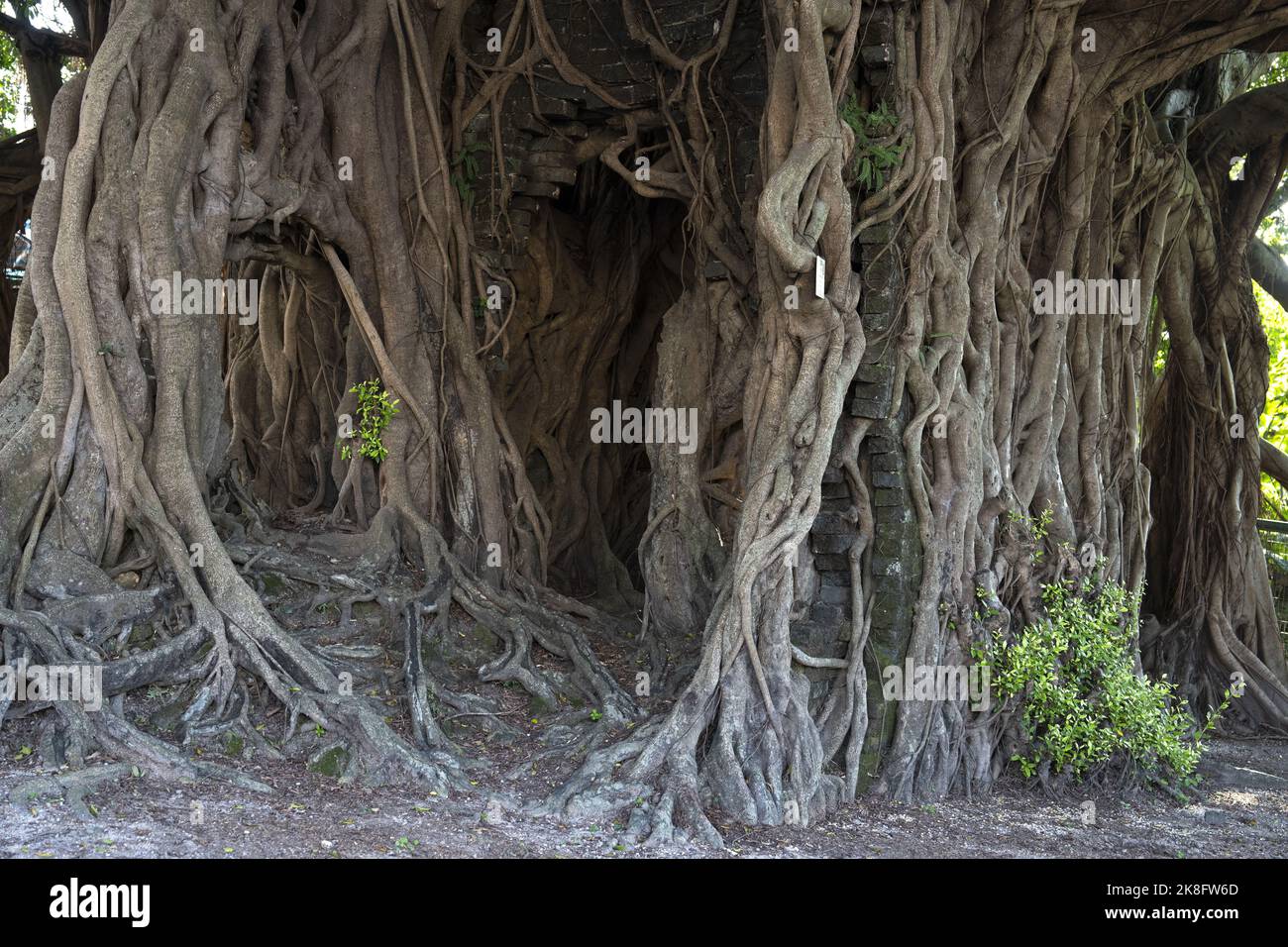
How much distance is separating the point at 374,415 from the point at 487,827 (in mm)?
2821

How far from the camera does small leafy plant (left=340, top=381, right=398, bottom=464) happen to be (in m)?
6.66

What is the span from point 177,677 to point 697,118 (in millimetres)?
3601

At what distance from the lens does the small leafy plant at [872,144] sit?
5.60 metres

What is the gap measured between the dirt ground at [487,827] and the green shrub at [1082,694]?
20cm

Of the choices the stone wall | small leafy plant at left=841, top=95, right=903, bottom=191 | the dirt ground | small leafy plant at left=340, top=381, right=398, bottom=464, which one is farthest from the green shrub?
small leafy plant at left=340, top=381, right=398, bottom=464

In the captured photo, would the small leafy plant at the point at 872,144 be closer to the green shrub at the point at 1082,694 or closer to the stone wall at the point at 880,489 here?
the stone wall at the point at 880,489

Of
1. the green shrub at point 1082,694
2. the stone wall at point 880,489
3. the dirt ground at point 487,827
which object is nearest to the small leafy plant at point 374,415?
the dirt ground at point 487,827

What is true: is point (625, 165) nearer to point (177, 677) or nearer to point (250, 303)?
point (250, 303)

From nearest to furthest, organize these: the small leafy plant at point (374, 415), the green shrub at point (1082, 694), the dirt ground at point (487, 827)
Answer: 1. the dirt ground at point (487, 827)
2. the green shrub at point (1082, 694)
3. the small leafy plant at point (374, 415)

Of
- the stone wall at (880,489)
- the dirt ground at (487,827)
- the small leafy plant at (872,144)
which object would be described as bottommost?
the dirt ground at (487,827)

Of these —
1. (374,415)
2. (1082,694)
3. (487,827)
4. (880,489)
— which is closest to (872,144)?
(880,489)

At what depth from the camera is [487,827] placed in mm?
4484

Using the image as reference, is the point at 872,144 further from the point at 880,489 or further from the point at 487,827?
the point at 487,827

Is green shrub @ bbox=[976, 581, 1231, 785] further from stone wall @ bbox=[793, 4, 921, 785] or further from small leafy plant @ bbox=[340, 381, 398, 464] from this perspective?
small leafy plant @ bbox=[340, 381, 398, 464]
